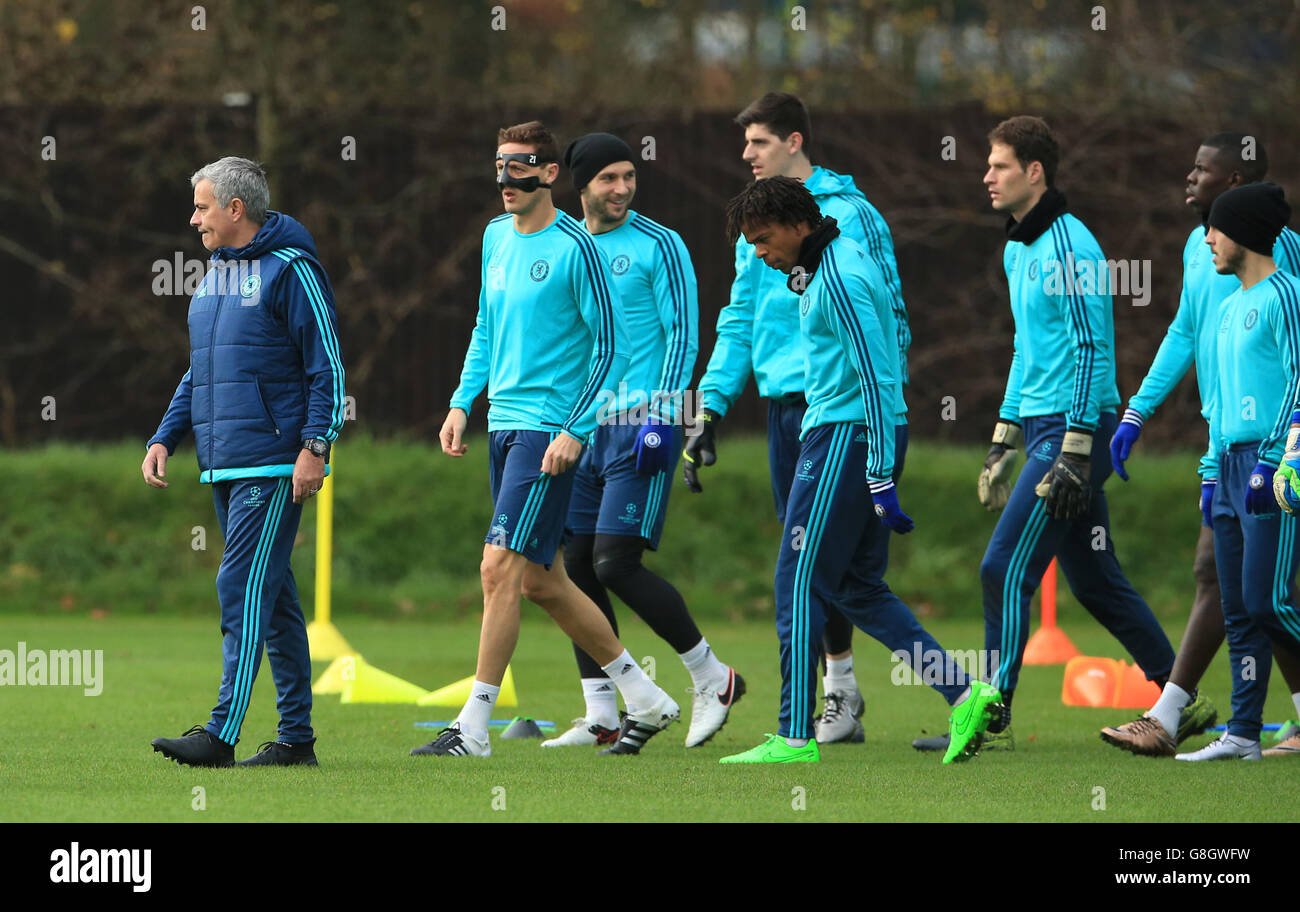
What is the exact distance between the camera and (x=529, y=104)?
56.2 ft

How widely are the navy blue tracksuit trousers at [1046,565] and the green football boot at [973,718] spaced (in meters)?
Answer: 0.66

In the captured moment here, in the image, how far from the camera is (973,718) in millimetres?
7133

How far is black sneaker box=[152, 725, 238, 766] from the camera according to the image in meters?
6.61

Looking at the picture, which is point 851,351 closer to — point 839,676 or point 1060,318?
point 1060,318

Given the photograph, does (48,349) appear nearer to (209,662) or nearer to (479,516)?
(479,516)

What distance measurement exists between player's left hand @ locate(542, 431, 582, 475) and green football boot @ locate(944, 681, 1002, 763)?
177 centimetres

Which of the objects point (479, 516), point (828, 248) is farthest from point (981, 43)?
point (828, 248)

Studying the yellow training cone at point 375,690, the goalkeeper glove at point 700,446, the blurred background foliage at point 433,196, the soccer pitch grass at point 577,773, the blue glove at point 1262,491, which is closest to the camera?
the soccer pitch grass at point 577,773

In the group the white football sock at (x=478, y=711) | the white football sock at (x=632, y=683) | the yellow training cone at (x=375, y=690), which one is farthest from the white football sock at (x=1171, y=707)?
the yellow training cone at (x=375, y=690)

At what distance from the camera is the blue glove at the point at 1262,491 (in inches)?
278

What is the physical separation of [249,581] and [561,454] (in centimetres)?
127

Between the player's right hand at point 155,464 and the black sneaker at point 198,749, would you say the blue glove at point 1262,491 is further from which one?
the player's right hand at point 155,464

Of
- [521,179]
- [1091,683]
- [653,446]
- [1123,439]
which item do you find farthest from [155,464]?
[1091,683]

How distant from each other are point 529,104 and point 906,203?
11.6 feet
